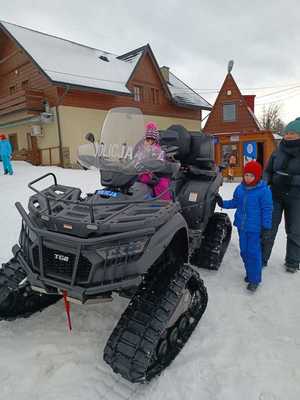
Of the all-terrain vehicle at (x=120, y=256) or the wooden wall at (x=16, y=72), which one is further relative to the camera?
the wooden wall at (x=16, y=72)

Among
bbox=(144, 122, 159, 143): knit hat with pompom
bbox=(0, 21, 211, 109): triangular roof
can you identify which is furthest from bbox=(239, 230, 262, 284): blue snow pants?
bbox=(0, 21, 211, 109): triangular roof

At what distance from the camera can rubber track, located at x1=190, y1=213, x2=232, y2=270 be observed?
4.12 meters

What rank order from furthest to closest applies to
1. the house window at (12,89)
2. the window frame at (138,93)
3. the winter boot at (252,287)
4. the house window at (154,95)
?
1. the house window at (154,95)
2. the window frame at (138,93)
3. the house window at (12,89)
4. the winter boot at (252,287)

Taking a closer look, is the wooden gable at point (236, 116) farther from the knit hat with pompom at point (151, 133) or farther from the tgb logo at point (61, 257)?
the tgb logo at point (61, 257)

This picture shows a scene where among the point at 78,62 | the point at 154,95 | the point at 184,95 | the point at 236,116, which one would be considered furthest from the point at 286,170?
the point at 184,95

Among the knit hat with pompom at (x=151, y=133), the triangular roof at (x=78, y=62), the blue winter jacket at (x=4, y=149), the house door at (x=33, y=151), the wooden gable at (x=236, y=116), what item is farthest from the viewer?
the wooden gable at (x=236, y=116)

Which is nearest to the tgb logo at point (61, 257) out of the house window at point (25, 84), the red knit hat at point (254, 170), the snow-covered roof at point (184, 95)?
the red knit hat at point (254, 170)

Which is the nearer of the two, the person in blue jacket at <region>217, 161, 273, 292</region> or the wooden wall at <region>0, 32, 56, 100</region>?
the person in blue jacket at <region>217, 161, 273, 292</region>

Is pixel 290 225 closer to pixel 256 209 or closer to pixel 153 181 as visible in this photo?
pixel 256 209

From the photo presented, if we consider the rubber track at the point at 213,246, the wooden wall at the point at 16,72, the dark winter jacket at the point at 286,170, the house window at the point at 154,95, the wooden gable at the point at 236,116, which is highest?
the wooden wall at the point at 16,72

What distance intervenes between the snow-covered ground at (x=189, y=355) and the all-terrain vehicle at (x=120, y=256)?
152 mm

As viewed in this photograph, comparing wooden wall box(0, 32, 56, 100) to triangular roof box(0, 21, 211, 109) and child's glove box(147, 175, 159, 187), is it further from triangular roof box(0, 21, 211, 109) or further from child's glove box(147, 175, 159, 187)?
child's glove box(147, 175, 159, 187)

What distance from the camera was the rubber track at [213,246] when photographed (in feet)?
13.5

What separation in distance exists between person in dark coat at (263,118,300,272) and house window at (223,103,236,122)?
19669mm
